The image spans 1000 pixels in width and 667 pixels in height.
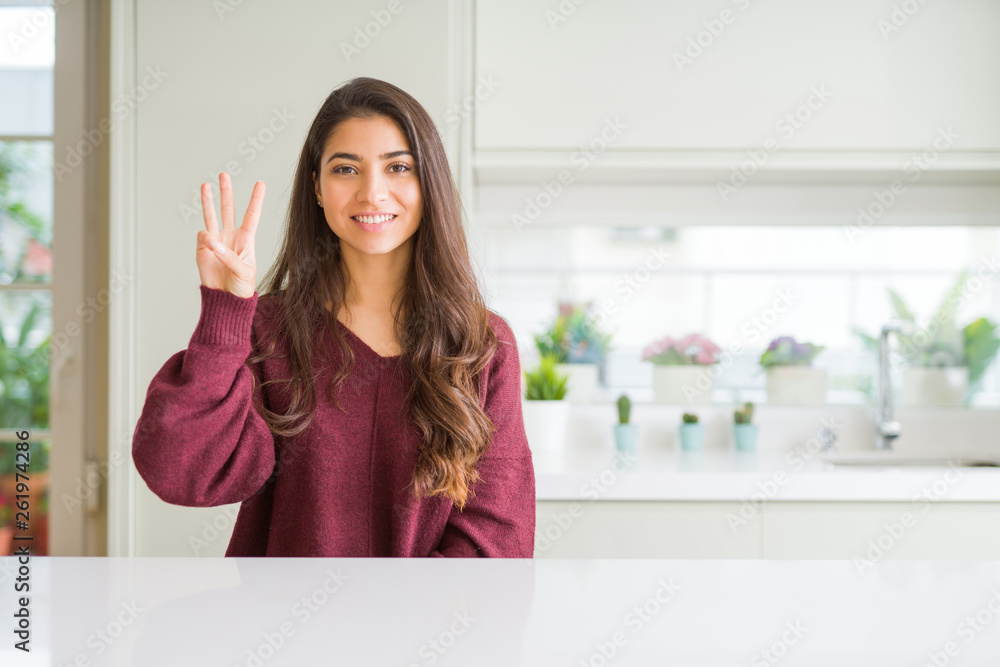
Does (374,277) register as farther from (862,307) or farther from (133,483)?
(862,307)

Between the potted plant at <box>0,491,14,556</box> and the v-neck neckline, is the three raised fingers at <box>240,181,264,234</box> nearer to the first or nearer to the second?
the v-neck neckline

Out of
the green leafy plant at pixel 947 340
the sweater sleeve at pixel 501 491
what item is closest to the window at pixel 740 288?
the green leafy plant at pixel 947 340

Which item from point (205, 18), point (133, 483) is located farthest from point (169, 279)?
point (205, 18)

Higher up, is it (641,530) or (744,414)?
(744,414)

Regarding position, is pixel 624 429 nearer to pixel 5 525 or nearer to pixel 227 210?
pixel 227 210

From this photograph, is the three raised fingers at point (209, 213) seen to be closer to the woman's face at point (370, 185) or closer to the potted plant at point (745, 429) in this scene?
the woman's face at point (370, 185)

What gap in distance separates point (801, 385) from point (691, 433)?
42 centimetres

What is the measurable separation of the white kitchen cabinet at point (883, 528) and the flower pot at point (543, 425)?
558 millimetres

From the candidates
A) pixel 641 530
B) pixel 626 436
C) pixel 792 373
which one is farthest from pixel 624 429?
pixel 792 373

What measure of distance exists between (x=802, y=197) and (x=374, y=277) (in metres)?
1.54

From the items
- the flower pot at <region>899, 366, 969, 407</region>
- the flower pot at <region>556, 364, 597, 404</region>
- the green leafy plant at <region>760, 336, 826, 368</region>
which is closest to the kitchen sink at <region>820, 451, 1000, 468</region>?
the flower pot at <region>899, 366, 969, 407</region>

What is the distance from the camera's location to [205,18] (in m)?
1.73

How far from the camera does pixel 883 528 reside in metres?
1.63

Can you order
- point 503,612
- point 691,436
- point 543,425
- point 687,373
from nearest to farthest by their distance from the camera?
point 503,612
point 543,425
point 691,436
point 687,373
